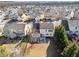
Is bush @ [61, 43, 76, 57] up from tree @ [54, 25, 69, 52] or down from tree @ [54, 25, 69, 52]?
down

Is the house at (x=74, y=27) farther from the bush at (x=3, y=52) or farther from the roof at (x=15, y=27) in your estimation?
the bush at (x=3, y=52)

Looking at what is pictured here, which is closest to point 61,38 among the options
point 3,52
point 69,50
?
point 69,50

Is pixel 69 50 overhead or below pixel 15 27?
below

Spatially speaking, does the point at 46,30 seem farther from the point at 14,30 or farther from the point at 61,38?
the point at 14,30

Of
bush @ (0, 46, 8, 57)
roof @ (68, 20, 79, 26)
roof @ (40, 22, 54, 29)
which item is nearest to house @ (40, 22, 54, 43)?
roof @ (40, 22, 54, 29)

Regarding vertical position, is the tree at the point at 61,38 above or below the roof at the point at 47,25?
below

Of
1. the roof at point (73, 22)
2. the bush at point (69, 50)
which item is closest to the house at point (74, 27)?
the roof at point (73, 22)

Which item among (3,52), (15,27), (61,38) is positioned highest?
(15,27)

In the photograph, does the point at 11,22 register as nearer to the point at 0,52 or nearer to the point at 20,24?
the point at 20,24

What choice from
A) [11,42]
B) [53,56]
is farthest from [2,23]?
[53,56]

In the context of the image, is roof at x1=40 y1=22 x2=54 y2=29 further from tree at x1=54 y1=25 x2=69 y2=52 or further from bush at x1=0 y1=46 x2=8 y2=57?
A: bush at x1=0 y1=46 x2=8 y2=57

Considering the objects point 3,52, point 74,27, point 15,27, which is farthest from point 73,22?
point 3,52
